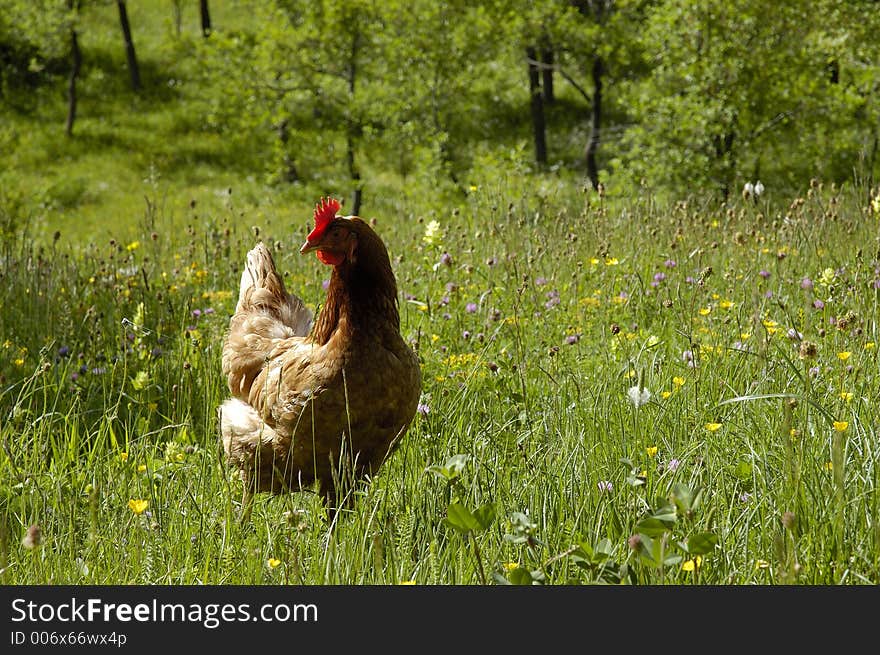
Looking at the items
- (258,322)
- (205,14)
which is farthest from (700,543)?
(205,14)

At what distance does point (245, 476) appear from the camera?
3387 mm

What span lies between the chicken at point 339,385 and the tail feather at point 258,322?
0.35 meters

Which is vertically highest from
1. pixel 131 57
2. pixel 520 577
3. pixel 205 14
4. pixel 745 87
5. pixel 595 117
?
→ pixel 205 14

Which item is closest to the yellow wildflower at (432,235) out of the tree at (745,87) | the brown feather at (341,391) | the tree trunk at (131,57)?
the brown feather at (341,391)

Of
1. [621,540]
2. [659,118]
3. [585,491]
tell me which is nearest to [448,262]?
[585,491]

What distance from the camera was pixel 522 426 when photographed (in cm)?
353

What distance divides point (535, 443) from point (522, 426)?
263 millimetres

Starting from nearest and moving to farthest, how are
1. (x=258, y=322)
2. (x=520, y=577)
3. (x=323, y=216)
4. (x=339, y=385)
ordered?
(x=520, y=577), (x=339, y=385), (x=323, y=216), (x=258, y=322)

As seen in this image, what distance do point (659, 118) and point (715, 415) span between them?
10.3 meters

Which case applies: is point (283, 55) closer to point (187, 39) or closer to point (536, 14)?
point (536, 14)

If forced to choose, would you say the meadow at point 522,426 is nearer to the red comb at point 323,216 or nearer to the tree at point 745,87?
the red comb at point 323,216

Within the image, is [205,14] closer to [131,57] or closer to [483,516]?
[131,57]

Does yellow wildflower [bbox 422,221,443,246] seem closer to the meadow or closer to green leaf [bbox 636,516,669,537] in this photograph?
the meadow

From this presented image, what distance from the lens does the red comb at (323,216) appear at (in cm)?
311
